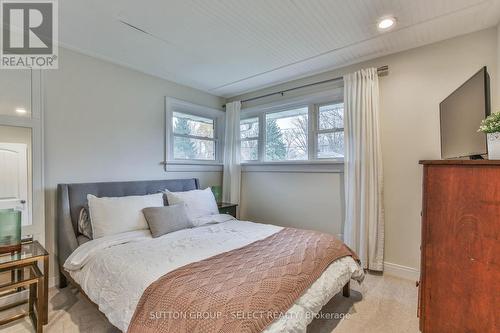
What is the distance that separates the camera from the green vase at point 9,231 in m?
1.89

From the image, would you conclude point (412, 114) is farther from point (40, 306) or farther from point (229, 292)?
point (40, 306)

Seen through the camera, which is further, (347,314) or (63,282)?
(63,282)

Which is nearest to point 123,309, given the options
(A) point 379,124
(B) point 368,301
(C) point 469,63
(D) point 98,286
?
(D) point 98,286

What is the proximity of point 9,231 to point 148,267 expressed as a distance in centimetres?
124

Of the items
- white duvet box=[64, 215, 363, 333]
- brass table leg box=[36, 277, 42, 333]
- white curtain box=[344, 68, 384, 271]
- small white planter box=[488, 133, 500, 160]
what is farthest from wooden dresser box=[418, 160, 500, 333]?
brass table leg box=[36, 277, 42, 333]

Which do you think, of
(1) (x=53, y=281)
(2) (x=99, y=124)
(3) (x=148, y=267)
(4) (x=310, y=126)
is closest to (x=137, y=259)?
(3) (x=148, y=267)

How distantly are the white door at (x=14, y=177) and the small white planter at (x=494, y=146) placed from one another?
142 inches

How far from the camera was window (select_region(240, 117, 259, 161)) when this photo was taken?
4148 millimetres

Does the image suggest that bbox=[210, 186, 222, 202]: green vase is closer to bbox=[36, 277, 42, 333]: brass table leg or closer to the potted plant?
bbox=[36, 277, 42, 333]: brass table leg

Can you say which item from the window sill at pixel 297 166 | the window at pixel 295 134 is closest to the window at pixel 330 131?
the window at pixel 295 134

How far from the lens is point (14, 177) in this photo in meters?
2.32

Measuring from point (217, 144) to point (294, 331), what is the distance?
3.42m

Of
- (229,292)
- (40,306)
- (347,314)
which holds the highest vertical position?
(229,292)

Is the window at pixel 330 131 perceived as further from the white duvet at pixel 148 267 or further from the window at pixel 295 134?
the white duvet at pixel 148 267
